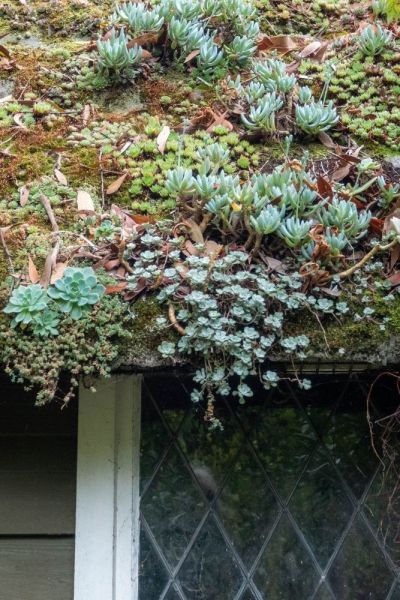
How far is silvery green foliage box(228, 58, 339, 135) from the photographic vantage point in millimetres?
2684

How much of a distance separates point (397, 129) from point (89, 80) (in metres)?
1.13

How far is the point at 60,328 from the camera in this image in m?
2.17

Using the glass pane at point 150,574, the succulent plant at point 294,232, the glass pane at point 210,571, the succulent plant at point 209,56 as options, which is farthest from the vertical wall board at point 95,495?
→ the succulent plant at point 209,56

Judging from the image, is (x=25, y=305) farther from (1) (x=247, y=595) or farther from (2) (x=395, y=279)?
(1) (x=247, y=595)

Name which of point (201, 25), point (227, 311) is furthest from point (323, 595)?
point (201, 25)

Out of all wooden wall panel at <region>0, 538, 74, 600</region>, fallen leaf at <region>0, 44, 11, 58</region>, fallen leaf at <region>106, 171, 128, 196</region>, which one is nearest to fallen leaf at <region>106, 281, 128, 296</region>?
fallen leaf at <region>106, 171, 128, 196</region>

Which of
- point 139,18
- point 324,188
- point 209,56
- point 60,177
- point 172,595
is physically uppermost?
point 139,18

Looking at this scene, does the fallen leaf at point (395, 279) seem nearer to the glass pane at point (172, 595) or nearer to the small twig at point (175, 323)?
the small twig at point (175, 323)

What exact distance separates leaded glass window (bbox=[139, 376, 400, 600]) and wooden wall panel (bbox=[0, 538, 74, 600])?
254mm

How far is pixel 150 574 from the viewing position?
260cm

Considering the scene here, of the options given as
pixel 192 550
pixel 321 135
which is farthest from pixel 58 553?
pixel 321 135

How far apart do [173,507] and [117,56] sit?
158 cm

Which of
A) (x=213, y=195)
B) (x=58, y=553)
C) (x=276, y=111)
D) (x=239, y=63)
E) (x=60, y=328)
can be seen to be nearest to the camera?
(x=60, y=328)

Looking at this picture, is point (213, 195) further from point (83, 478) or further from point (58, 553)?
point (58, 553)
